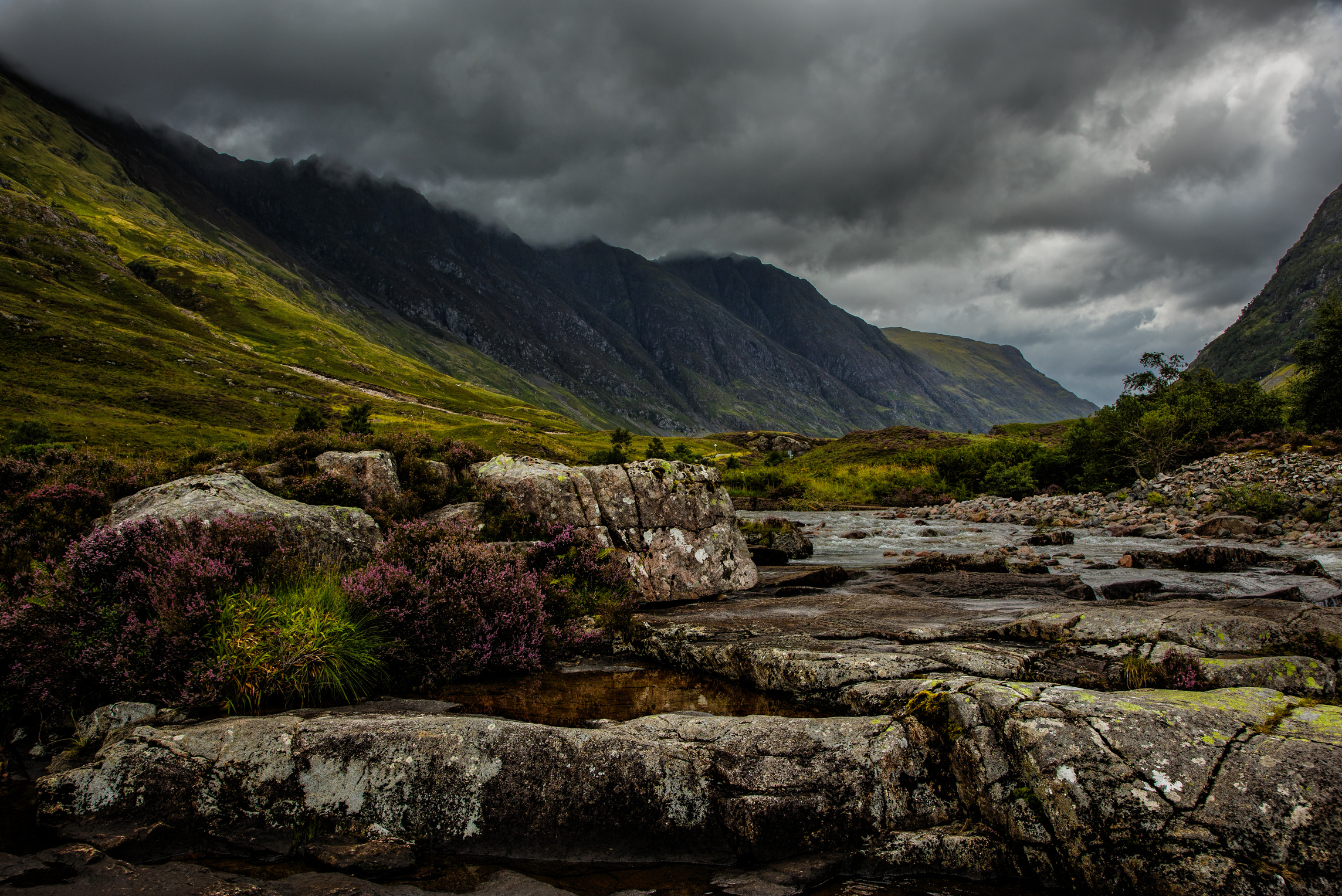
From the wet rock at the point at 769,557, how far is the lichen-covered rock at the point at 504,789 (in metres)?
17.3

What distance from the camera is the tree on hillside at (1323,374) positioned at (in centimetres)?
4916

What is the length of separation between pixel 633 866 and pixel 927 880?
2.65 m

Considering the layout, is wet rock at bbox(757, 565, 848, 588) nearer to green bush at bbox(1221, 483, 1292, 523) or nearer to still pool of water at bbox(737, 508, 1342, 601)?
still pool of water at bbox(737, 508, 1342, 601)

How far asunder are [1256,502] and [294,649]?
47537 millimetres

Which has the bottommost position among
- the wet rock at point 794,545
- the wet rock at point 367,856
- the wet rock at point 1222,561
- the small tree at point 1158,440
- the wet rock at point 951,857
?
the wet rock at point 794,545

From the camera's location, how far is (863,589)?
1745cm

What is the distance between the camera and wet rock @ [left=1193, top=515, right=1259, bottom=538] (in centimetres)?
2986

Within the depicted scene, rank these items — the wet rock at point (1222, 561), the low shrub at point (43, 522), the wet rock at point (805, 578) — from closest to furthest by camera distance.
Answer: the low shrub at point (43, 522) < the wet rock at point (805, 578) < the wet rock at point (1222, 561)

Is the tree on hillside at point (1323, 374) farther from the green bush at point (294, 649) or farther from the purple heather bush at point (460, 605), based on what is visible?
the green bush at point (294, 649)

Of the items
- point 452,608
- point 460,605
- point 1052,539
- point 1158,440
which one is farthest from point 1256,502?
point 452,608

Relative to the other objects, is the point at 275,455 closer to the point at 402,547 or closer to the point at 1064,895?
the point at 402,547

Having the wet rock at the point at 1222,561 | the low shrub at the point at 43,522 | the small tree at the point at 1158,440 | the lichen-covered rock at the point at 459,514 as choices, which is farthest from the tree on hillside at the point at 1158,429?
the low shrub at the point at 43,522

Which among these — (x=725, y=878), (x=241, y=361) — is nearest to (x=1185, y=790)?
(x=725, y=878)

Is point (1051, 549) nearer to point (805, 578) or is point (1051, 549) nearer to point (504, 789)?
point (805, 578)
